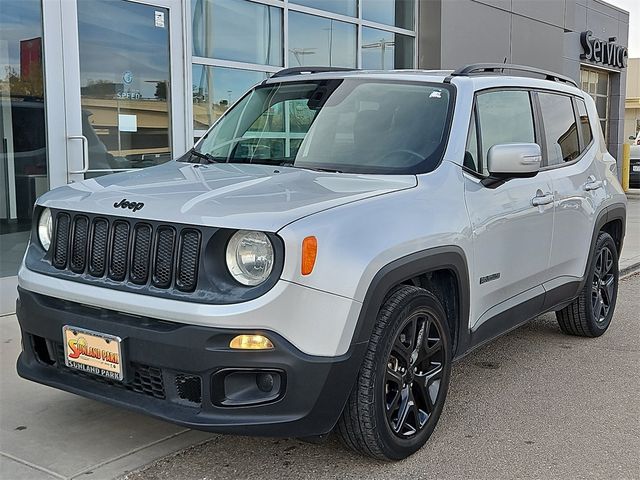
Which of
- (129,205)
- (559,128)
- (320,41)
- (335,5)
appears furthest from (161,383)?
(335,5)

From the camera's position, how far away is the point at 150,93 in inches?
302

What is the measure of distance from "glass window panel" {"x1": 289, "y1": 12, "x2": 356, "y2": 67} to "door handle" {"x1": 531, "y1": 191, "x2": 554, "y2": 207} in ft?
18.9

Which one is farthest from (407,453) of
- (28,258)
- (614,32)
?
(614,32)

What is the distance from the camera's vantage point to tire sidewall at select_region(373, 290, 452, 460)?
3299 mm

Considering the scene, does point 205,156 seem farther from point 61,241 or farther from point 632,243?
point 632,243

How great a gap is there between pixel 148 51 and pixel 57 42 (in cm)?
118

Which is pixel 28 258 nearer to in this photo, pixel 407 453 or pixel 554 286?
pixel 407 453

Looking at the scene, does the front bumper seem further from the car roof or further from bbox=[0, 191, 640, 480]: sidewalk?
the car roof

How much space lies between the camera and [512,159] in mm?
4012

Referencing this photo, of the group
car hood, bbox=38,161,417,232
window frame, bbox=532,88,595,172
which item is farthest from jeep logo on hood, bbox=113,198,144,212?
window frame, bbox=532,88,595,172

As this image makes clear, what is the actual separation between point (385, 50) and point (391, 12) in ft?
1.95

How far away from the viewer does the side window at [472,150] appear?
4113mm

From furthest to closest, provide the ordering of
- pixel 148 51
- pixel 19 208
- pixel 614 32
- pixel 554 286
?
pixel 614 32, pixel 148 51, pixel 19 208, pixel 554 286

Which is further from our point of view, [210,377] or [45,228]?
[45,228]
